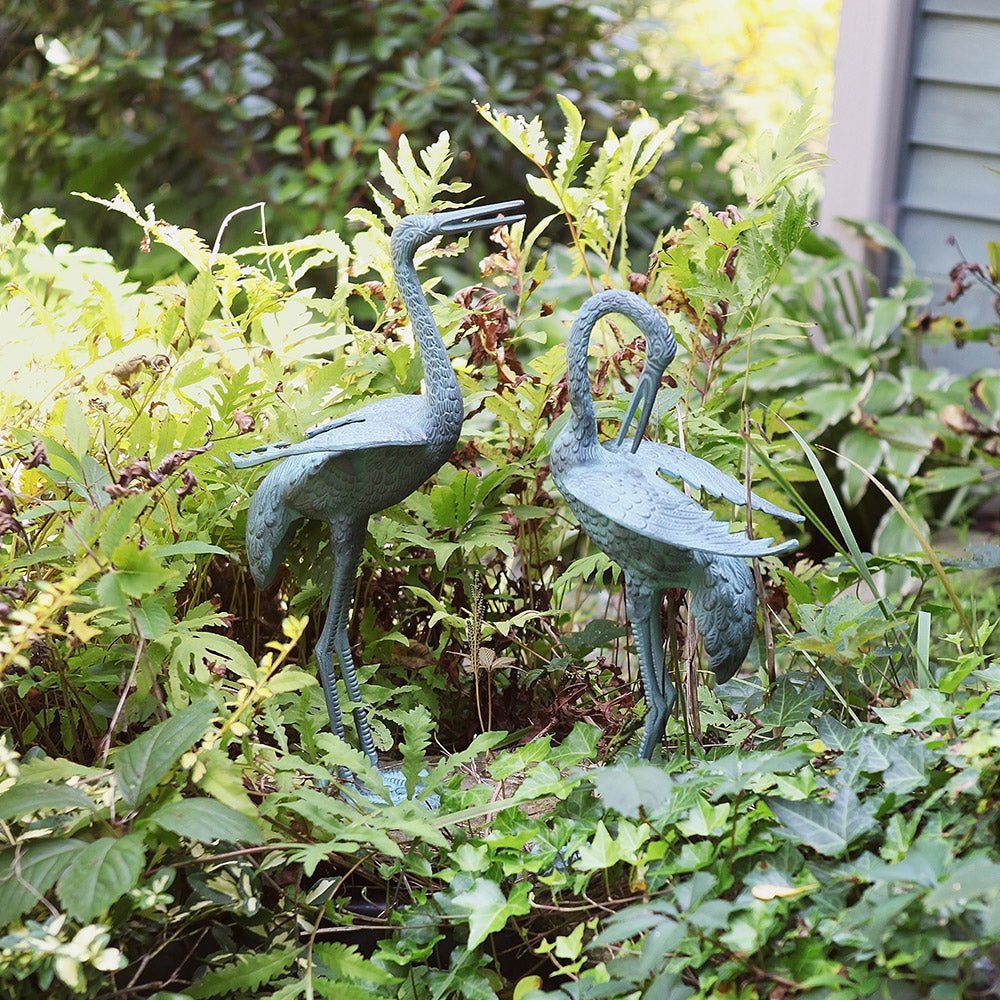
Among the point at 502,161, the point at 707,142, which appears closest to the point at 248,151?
the point at 502,161

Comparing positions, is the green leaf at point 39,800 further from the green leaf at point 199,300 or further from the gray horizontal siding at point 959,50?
the gray horizontal siding at point 959,50

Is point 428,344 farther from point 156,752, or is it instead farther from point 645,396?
point 156,752

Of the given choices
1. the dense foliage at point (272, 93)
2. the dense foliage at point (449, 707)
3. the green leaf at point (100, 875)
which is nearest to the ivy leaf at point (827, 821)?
the dense foliage at point (449, 707)

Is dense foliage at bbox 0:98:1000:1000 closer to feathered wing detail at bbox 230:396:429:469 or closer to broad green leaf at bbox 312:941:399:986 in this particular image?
broad green leaf at bbox 312:941:399:986

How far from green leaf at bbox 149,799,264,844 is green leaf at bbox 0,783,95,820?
84 mm

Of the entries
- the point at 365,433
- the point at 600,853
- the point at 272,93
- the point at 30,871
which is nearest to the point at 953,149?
the point at 272,93

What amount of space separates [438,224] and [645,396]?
0.34 m

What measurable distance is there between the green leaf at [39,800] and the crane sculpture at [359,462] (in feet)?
1.25

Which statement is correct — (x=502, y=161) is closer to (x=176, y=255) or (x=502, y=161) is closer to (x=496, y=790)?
(x=176, y=255)

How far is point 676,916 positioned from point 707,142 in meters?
4.79

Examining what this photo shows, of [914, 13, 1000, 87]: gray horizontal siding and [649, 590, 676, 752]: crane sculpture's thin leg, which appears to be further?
[914, 13, 1000, 87]: gray horizontal siding

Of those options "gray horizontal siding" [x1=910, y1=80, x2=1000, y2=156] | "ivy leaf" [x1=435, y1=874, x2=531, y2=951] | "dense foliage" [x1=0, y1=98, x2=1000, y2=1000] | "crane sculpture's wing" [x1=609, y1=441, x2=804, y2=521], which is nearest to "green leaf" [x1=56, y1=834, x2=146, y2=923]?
"dense foliage" [x1=0, y1=98, x2=1000, y2=1000]

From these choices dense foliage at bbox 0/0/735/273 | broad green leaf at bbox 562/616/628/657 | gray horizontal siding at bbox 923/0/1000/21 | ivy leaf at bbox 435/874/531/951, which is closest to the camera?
ivy leaf at bbox 435/874/531/951

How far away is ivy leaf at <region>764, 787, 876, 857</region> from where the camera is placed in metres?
1.24
